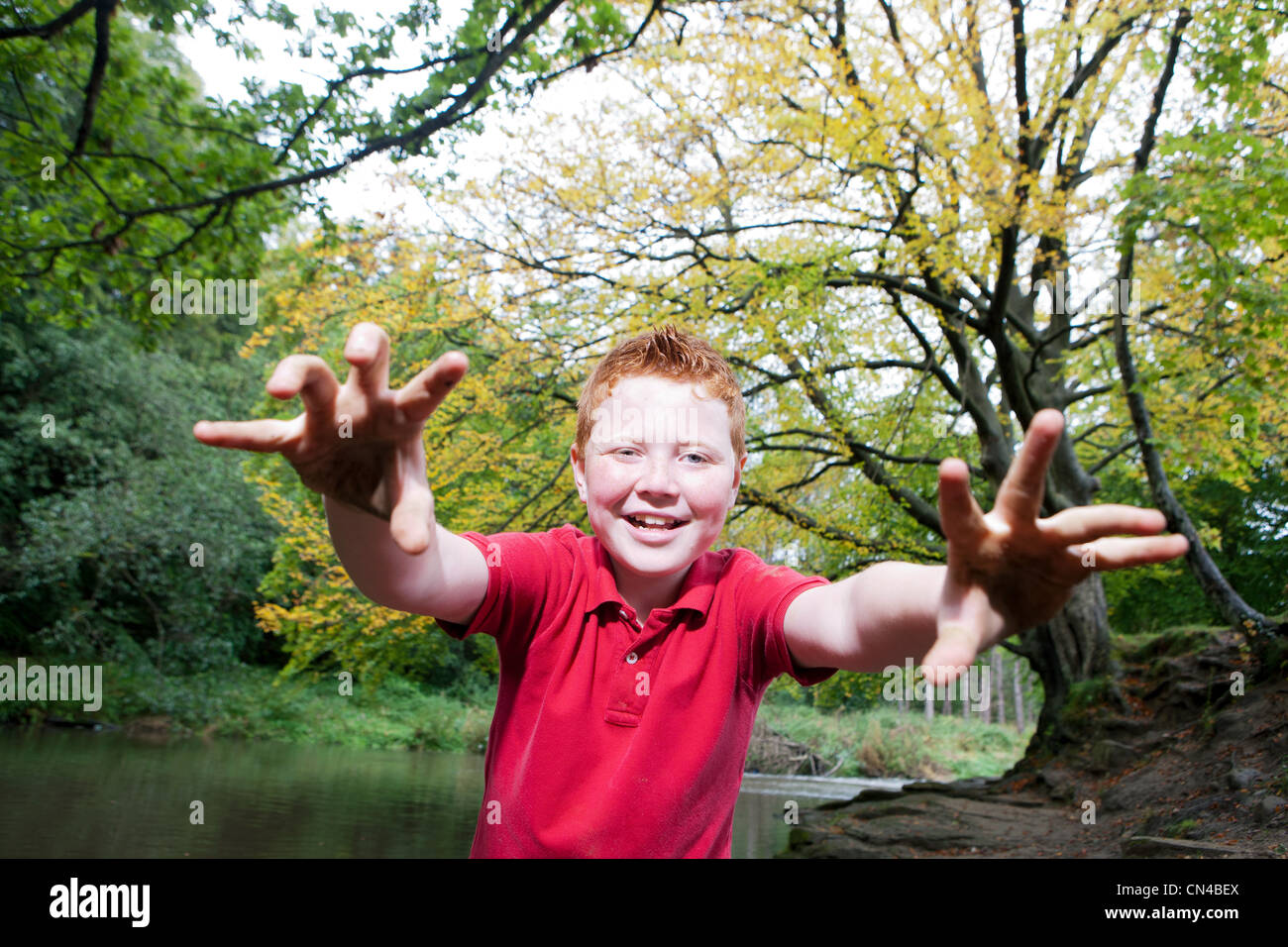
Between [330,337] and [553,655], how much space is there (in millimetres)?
18012

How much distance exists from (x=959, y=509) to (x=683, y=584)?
91 cm

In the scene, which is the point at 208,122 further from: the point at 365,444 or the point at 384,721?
the point at 384,721

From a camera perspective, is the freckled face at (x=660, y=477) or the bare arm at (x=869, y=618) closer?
the bare arm at (x=869, y=618)

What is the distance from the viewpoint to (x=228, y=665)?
20.9 meters

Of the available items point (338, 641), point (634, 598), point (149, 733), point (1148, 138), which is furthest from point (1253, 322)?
point (149, 733)

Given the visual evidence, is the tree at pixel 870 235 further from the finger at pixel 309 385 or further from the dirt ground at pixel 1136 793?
the finger at pixel 309 385

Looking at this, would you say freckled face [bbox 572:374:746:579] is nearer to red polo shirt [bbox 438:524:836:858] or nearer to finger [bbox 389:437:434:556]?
red polo shirt [bbox 438:524:836:858]

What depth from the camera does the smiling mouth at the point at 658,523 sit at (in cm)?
194

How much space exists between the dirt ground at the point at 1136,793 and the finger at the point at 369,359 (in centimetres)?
597

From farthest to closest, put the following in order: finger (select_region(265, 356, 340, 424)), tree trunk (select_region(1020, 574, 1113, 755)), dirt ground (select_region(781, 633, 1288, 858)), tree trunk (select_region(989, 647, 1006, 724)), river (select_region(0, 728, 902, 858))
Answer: tree trunk (select_region(989, 647, 1006, 724)), tree trunk (select_region(1020, 574, 1113, 755)), river (select_region(0, 728, 902, 858)), dirt ground (select_region(781, 633, 1288, 858)), finger (select_region(265, 356, 340, 424))

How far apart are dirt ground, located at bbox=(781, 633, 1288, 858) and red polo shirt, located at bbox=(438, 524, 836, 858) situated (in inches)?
198

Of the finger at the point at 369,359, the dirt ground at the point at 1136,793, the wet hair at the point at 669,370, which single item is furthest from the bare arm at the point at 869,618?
the dirt ground at the point at 1136,793

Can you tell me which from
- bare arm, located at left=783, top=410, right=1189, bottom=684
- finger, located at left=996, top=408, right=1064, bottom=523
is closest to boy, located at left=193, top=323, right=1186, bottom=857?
bare arm, located at left=783, top=410, right=1189, bottom=684

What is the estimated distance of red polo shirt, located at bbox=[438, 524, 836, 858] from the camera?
5.94ft
